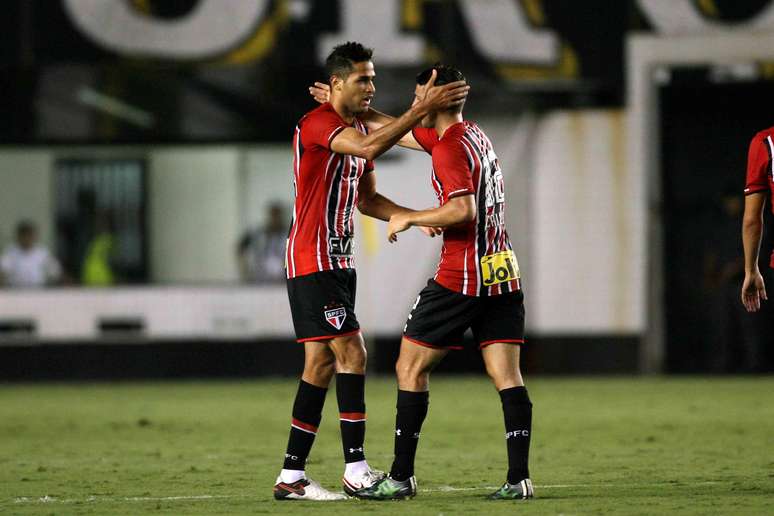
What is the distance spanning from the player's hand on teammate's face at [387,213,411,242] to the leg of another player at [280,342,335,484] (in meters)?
0.83

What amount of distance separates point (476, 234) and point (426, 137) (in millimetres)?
621

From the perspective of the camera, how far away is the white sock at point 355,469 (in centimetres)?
788

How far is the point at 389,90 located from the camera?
18.1 m

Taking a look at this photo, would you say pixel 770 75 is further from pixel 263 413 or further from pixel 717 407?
pixel 263 413

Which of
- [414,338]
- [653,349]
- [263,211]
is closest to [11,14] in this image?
[263,211]

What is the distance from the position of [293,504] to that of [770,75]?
12509 millimetres

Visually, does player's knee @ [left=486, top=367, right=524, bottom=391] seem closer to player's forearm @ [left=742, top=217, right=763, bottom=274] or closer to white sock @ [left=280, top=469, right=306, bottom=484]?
white sock @ [left=280, top=469, right=306, bottom=484]

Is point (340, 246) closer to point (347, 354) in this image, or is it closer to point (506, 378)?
point (347, 354)

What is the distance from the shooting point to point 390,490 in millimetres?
7758

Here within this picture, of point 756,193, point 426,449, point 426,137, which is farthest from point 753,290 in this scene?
point 426,449

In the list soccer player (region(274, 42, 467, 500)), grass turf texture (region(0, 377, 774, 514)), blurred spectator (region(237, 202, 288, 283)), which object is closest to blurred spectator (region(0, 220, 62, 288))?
grass turf texture (region(0, 377, 774, 514))

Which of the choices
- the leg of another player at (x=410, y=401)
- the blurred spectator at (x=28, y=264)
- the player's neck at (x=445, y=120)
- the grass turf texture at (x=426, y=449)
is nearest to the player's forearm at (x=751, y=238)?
the grass turf texture at (x=426, y=449)

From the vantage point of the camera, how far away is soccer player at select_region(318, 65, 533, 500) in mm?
7672

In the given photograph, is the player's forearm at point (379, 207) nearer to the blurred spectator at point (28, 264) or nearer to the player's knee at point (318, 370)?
the player's knee at point (318, 370)
